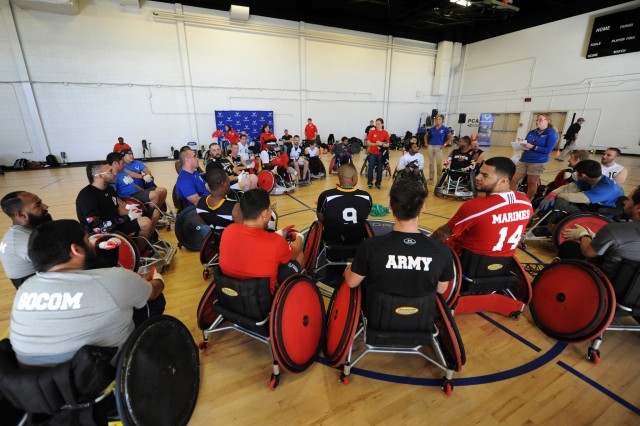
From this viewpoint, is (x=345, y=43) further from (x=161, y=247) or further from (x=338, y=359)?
(x=338, y=359)

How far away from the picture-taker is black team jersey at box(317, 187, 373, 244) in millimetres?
3227

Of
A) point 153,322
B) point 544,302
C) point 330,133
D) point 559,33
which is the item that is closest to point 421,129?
point 330,133

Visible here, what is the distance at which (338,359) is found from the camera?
209 centimetres

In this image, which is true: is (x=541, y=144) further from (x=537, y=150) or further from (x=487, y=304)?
(x=487, y=304)

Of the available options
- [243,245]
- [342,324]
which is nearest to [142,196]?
[243,245]

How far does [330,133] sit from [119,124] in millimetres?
11358

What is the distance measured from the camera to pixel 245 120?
15.3 metres

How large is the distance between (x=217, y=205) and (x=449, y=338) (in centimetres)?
271

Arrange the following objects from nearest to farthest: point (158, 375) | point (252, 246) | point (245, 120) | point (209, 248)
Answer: point (158, 375) → point (252, 246) → point (209, 248) → point (245, 120)

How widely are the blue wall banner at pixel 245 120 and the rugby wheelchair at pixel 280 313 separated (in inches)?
548

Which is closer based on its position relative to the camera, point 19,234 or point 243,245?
point 243,245

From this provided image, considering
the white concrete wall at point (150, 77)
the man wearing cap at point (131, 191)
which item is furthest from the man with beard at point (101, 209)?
the white concrete wall at point (150, 77)

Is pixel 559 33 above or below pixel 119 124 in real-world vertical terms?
above

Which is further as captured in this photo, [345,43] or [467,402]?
[345,43]
